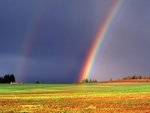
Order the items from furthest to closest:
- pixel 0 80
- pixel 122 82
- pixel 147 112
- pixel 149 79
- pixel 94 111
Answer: pixel 0 80 → pixel 122 82 → pixel 149 79 → pixel 94 111 → pixel 147 112

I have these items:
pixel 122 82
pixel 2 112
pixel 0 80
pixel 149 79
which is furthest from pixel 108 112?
pixel 0 80

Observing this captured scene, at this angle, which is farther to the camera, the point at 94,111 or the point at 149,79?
the point at 149,79

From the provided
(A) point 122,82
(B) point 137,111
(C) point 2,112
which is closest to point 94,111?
(B) point 137,111

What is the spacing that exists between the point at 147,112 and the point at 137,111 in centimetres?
135

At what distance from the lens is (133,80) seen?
494 ft

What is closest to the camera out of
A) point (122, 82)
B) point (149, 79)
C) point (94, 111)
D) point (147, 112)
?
point (147, 112)

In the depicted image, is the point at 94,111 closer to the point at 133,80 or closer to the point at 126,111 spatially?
the point at 126,111

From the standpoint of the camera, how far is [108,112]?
32.5m

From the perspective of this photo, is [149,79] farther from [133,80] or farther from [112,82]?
[112,82]

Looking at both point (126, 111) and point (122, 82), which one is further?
point (122, 82)

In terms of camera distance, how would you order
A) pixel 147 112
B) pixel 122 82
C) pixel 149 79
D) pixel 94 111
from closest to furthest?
pixel 147 112 → pixel 94 111 → pixel 149 79 → pixel 122 82

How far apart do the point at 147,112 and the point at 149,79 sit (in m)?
116

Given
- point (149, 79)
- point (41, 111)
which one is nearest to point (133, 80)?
point (149, 79)

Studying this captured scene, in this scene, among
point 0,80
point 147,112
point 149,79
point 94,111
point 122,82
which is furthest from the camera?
point 0,80
